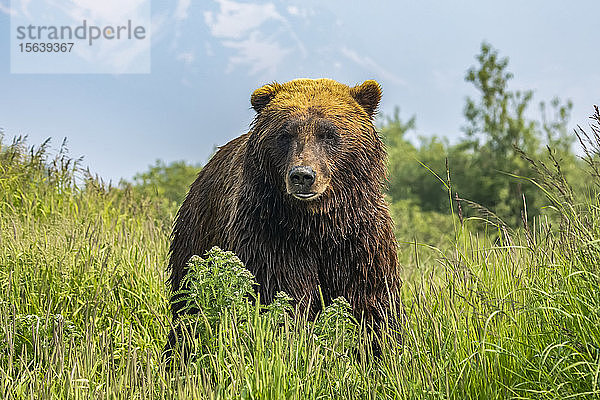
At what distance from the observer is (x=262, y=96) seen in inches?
206

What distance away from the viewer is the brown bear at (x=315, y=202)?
15.8 ft

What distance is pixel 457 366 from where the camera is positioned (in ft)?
12.3

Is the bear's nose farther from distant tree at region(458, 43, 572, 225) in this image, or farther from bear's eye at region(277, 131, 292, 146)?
distant tree at region(458, 43, 572, 225)

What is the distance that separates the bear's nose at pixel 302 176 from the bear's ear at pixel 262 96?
86 cm

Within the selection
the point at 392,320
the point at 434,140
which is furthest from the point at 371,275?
the point at 434,140

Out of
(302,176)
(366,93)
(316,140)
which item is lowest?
(302,176)

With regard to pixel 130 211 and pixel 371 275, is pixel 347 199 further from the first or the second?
pixel 130 211

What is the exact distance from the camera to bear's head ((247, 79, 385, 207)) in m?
4.73

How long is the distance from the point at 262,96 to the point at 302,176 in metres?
0.93

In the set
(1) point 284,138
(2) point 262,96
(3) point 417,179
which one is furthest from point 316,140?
(3) point 417,179

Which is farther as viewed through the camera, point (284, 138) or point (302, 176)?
point (284, 138)

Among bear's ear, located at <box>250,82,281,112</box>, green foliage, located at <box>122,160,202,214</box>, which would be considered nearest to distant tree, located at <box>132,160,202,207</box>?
green foliage, located at <box>122,160,202,214</box>

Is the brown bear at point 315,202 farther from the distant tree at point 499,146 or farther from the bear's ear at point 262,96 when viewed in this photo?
the distant tree at point 499,146

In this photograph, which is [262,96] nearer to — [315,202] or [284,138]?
[284,138]
